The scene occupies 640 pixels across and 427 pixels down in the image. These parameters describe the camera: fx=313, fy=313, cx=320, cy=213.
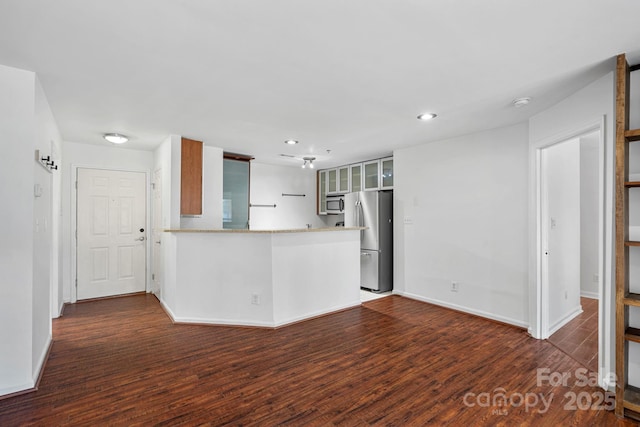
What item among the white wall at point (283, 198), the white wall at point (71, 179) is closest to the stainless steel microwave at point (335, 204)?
the white wall at point (283, 198)

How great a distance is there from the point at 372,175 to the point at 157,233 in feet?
12.0

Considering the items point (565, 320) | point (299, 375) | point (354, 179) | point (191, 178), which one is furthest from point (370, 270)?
point (191, 178)

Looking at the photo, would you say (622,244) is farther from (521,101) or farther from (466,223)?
(466,223)

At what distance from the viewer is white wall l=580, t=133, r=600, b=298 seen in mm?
4766

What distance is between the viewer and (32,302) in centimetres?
235

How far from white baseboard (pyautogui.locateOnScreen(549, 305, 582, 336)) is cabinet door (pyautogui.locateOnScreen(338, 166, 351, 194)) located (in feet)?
12.3

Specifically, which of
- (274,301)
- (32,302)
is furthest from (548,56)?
(32,302)

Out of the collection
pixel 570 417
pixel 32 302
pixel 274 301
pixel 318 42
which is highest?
pixel 318 42

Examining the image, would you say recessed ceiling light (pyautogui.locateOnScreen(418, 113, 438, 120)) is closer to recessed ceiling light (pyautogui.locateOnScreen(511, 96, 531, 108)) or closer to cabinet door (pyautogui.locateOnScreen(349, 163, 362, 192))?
recessed ceiling light (pyautogui.locateOnScreen(511, 96, 531, 108))

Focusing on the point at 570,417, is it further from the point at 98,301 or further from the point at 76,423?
the point at 98,301

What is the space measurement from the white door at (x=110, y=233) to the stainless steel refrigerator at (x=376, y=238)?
3577 mm

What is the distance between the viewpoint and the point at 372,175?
18.4ft

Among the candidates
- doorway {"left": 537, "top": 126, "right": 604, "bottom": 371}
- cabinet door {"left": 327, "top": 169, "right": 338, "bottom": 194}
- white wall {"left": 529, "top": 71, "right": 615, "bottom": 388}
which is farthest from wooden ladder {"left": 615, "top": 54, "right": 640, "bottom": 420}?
cabinet door {"left": 327, "top": 169, "right": 338, "bottom": 194}

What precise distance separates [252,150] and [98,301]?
3183 millimetres
